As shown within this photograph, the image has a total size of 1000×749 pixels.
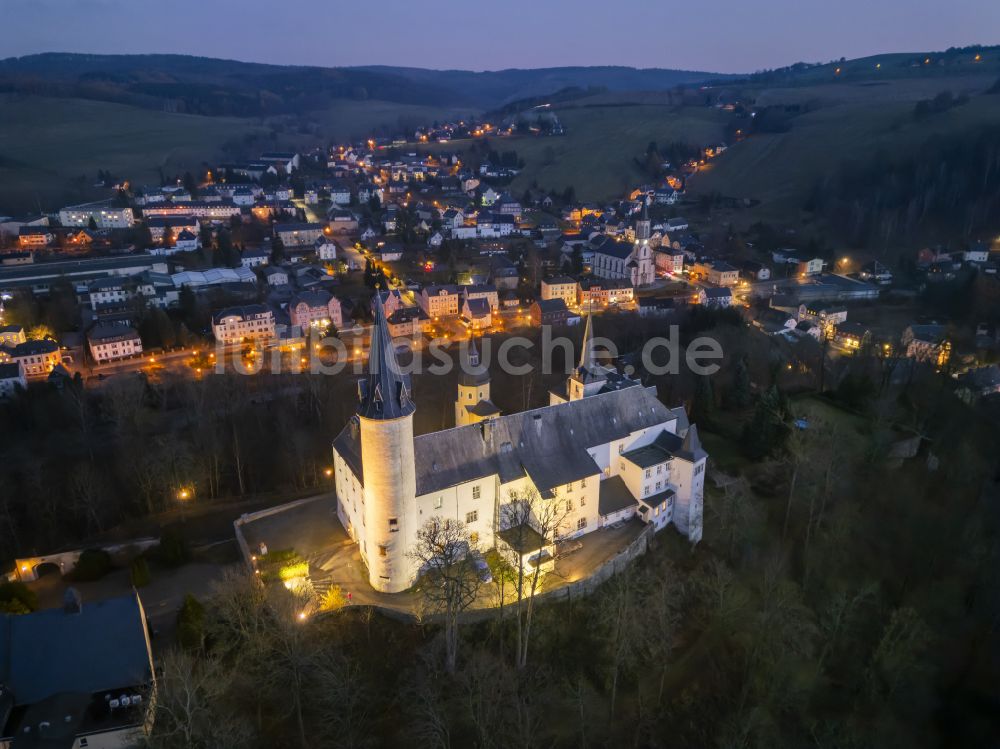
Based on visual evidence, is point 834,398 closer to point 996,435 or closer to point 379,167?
point 996,435

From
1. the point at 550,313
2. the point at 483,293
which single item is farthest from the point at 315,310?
the point at 550,313

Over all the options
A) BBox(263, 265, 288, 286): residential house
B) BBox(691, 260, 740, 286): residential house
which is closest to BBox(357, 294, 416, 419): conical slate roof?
BBox(263, 265, 288, 286): residential house

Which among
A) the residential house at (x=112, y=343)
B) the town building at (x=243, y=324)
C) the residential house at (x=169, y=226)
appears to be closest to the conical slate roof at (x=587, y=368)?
the town building at (x=243, y=324)

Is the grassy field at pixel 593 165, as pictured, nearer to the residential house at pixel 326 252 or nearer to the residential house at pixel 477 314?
the residential house at pixel 326 252

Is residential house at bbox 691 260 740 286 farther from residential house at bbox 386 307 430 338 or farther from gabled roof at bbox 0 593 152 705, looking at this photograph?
gabled roof at bbox 0 593 152 705

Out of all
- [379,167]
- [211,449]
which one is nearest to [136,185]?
[379,167]
